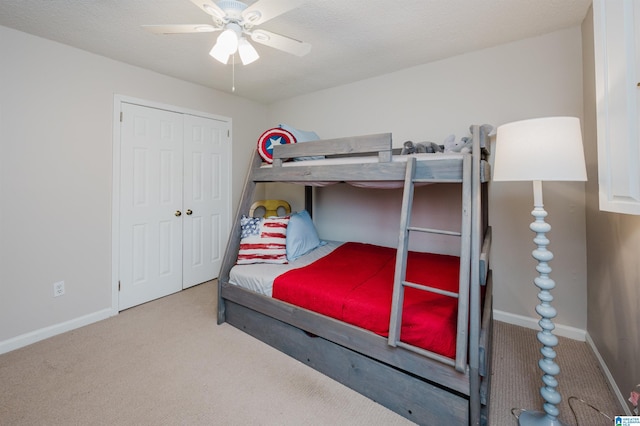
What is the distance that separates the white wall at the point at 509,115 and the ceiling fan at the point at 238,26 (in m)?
1.56

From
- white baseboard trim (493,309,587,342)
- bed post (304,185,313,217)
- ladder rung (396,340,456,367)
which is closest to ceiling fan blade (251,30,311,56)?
ladder rung (396,340,456,367)

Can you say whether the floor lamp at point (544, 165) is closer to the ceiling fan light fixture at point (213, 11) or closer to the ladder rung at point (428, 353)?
the ladder rung at point (428, 353)

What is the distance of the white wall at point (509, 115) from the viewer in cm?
224

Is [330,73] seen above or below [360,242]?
above

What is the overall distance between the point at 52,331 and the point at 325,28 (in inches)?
132

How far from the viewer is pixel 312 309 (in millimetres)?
1902

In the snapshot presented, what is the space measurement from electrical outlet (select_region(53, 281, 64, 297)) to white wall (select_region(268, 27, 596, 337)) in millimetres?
3002

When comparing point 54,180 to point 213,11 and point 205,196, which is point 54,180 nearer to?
point 205,196

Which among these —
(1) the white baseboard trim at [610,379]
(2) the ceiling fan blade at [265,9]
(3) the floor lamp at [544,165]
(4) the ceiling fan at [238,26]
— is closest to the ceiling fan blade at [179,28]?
(4) the ceiling fan at [238,26]

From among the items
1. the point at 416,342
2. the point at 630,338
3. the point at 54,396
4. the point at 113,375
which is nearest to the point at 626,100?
the point at 630,338

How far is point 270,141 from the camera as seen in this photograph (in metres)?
2.62

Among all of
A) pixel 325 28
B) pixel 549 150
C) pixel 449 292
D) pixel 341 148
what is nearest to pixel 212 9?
pixel 325 28

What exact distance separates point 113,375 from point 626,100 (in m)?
3.09

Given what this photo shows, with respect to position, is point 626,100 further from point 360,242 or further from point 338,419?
point 360,242
